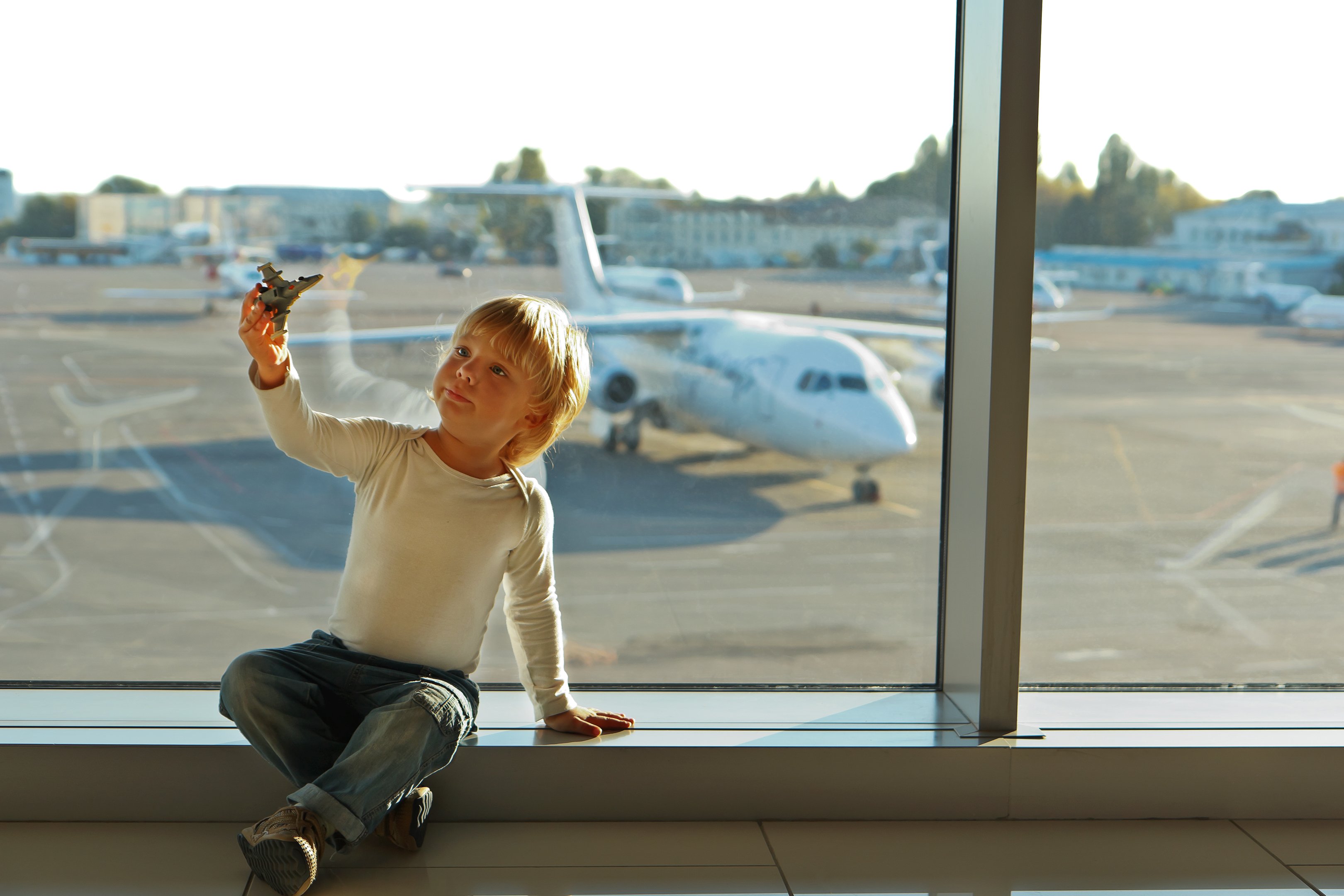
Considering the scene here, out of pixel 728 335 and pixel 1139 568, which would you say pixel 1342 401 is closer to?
pixel 1139 568

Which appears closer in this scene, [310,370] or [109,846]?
[109,846]

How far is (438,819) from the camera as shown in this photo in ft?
3.84

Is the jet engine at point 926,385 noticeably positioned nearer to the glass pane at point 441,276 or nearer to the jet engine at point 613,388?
the glass pane at point 441,276

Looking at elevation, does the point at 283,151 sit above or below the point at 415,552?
above

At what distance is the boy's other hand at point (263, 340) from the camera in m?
1.00

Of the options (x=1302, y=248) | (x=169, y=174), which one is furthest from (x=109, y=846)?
(x=1302, y=248)

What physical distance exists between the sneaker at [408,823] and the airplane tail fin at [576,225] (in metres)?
0.72

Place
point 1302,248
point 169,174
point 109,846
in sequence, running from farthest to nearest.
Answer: point 1302,248, point 169,174, point 109,846

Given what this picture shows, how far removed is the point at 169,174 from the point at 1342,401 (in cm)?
182

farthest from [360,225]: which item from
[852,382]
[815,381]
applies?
Answer: [852,382]

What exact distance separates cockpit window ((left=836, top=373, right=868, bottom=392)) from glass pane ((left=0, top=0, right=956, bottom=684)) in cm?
84

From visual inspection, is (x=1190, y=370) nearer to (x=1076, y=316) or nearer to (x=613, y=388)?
(x=1076, y=316)

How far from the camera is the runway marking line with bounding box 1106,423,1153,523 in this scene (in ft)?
4.94

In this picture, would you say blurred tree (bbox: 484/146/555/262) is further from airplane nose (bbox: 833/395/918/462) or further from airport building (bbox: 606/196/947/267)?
airplane nose (bbox: 833/395/918/462)
